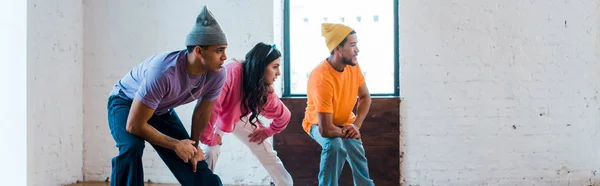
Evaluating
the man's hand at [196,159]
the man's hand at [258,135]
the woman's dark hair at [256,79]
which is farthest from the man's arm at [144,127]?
the man's hand at [258,135]

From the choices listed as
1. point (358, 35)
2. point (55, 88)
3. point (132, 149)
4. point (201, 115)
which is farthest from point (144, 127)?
point (358, 35)

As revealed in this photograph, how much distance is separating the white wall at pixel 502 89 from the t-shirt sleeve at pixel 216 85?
2.03 meters

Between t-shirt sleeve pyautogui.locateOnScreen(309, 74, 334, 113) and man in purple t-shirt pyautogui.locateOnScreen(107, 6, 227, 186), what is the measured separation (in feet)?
2.44

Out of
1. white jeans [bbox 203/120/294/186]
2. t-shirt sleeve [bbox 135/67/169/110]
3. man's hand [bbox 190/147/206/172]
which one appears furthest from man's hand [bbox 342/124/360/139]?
t-shirt sleeve [bbox 135/67/169/110]

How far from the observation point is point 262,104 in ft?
11.6

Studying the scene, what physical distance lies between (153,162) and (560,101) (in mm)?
3130

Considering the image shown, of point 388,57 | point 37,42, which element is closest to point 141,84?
point 37,42

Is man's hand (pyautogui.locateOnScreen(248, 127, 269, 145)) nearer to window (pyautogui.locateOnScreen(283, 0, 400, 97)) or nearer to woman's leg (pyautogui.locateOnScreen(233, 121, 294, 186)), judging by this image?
woman's leg (pyautogui.locateOnScreen(233, 121, 294, 186))

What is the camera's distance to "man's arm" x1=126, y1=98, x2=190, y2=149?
2691 millimetres

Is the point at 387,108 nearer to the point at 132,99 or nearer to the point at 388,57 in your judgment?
the point at 388,57

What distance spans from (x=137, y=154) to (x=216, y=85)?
19.1 inches

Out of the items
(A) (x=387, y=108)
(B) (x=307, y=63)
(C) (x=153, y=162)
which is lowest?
(C) (x=153, y=162)

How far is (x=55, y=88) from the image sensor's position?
4805 millimetres
